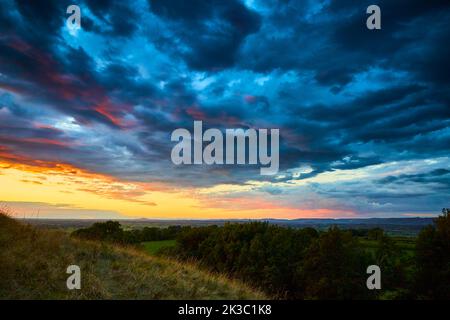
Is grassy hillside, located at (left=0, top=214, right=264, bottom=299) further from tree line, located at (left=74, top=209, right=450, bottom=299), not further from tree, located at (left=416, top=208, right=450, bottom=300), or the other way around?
tree, located at (left=416, top=208, right=450, bottom=300)

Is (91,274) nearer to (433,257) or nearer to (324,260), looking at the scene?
(433,257)

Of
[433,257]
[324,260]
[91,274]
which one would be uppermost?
[91,274]

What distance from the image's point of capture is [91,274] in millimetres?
15430

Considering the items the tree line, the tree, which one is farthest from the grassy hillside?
the tree

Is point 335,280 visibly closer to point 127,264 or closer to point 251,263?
point 251,263

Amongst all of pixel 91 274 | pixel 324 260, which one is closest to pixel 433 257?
pixel 324 260

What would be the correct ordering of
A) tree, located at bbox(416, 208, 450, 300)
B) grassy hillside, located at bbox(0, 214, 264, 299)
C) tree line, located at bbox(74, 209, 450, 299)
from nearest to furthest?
grassy hillside, located at bbox(0, 214, 264, 299)
tree, located at bbox(416, 208, 450, 300)
tree line, located at bbox(74, 209, 450, 299)

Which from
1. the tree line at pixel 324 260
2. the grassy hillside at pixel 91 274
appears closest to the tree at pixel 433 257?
the tree line at pixel 324 260

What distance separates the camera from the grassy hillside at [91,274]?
542 inches

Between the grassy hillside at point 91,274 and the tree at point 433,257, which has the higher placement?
the grassy hillside at point 91,274

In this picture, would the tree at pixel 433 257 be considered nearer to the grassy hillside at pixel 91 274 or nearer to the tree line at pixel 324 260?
the tree line at pixel 324 260

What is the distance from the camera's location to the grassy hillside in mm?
13766
